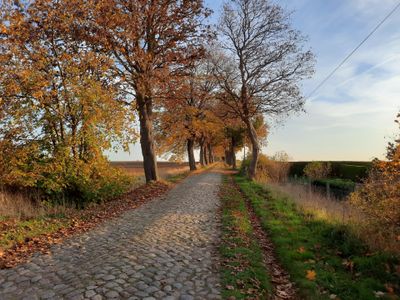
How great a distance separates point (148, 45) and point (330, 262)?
16.5 metres

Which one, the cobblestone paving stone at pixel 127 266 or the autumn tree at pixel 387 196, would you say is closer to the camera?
the cobblestone paving stone at pixel 127 266

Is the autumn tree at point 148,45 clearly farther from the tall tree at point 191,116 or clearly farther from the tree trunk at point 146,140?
the tall tree at point 191,116

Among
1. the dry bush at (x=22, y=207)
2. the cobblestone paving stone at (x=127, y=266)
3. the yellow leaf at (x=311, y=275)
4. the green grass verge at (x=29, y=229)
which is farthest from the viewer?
the dry bush at (x=22, y=207)

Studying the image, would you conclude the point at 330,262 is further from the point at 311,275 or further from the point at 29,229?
the point at 29,229

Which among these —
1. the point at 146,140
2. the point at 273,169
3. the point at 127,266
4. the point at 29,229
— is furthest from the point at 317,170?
the point at 127,266

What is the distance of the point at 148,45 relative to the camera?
67.2 feet

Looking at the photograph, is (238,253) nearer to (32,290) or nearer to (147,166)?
(32,290)

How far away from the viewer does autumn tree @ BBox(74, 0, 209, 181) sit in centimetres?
1739

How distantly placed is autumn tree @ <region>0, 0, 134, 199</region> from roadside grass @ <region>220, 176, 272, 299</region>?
676 cm

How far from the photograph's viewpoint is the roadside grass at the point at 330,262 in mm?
5785

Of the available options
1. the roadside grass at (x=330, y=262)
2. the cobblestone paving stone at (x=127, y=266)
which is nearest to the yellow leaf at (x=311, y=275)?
the roadside grass at (x=330, y=262)

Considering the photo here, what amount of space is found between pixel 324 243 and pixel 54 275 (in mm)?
5828

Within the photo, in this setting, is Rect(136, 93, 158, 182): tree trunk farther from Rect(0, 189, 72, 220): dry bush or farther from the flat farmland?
Rect(0, 189, 72, 220): dry bush

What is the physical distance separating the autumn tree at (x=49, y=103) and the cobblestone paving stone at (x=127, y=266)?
16.1 ft
